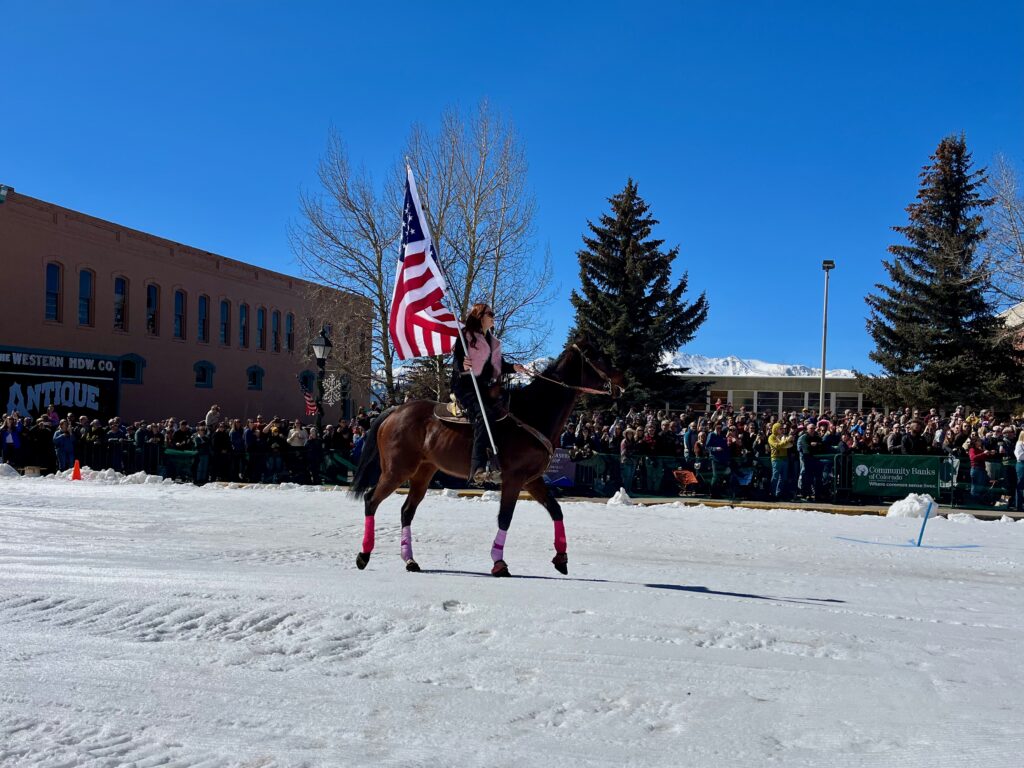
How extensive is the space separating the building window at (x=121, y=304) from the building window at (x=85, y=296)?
4.47 feet

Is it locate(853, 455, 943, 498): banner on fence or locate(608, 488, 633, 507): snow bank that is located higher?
locate(853, 455, 943, 498): banner on fence

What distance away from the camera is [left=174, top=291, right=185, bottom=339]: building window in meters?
38.3

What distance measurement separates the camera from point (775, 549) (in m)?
10.8

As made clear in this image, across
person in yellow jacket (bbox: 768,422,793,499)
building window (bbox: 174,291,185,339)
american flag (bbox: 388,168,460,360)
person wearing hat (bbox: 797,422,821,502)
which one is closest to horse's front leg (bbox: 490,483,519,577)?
american flag (bbox: 388,168,460,360)

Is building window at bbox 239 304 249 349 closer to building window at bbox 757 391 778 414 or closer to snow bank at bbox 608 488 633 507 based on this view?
snow bank at bbox 608 488 633 507

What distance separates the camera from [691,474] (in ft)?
59.8

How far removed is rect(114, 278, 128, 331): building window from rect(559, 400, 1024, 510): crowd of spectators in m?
24.1

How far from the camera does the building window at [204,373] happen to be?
3966 cm

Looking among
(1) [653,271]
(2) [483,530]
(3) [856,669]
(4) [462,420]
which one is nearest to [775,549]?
(2) [483,530]

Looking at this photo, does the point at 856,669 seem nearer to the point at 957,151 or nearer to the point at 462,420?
the point at 462,420

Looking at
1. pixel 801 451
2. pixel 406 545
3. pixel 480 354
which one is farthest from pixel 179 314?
pixel 480 354

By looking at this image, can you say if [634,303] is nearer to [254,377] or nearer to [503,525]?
[254,377]

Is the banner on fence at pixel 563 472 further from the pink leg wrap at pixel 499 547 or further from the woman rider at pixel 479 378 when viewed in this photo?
the pink leg wrap at pixel 499 547

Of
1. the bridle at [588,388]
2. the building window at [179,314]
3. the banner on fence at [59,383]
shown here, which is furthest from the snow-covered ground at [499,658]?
the building window at [179,314]
